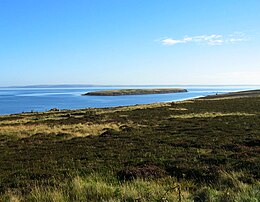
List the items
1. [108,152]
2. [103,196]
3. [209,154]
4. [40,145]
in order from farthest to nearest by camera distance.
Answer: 1. [40,145]
2. [108,152]
3. [209,154]
4. [103,196]

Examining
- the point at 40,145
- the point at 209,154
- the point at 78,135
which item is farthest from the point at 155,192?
the point at 78,135

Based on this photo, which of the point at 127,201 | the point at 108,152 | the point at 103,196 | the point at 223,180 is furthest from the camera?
the point at 108,152

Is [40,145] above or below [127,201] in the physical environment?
below

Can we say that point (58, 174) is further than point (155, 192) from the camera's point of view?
Yes

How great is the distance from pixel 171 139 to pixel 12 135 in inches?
582

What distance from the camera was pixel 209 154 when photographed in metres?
15.8

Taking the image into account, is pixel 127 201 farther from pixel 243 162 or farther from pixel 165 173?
pixel 243 162

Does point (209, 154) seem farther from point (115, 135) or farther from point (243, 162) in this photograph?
point (115, 135)

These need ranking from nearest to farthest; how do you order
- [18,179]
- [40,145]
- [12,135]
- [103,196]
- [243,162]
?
[103,196] < [18,179] < [243,162] < [40,145] < [12,135]

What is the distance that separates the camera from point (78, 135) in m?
26.0

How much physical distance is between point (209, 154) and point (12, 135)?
61.3 feet

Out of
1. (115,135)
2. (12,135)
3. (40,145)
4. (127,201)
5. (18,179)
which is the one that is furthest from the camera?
(12,135)

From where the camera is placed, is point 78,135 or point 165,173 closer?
point 165,173

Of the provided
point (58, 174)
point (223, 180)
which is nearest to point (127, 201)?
point (223, 180)
